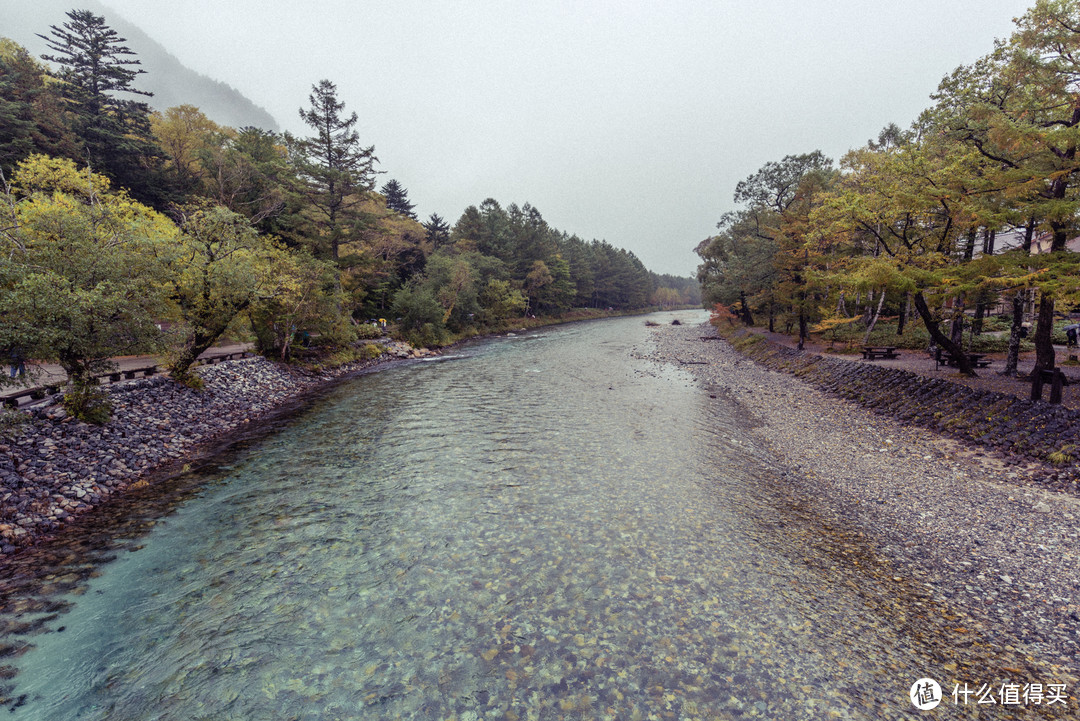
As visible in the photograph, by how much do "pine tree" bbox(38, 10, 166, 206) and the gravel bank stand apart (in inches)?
2017

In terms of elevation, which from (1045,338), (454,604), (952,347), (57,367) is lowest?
(454,604)

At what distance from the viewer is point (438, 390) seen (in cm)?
2464

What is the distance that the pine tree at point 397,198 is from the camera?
71.2m

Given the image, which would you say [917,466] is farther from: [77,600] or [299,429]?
[299,429]

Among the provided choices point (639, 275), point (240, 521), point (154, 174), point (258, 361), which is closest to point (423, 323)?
point (258, 361)

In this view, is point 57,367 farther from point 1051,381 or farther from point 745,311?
point 745,311

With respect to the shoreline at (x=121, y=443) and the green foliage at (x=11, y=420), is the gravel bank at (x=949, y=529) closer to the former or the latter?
the shoreline at (x=121, y=443)

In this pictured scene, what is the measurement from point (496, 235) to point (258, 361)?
5347 centimetres

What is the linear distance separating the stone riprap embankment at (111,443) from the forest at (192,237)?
1650mm

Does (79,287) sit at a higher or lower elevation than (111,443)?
higher

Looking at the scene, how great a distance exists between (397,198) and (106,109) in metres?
38.0

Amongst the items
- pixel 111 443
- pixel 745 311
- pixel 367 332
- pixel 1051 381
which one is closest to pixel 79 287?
pixel 111 443

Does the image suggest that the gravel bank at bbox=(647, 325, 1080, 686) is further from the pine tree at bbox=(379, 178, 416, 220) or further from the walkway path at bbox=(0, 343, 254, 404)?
the pine tree at bbox=(379, 178, 416, 220)

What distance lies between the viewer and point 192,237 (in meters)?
17.9
